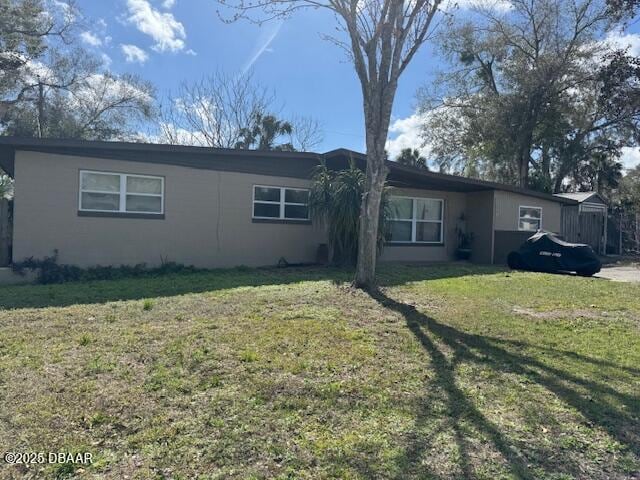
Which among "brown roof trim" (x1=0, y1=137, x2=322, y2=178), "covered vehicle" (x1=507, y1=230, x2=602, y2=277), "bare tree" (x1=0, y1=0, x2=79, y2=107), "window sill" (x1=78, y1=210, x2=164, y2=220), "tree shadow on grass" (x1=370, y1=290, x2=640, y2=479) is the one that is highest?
"bare tree" (x1=0, y1=0, x2=79, y2=107)

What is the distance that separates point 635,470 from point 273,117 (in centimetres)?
2287

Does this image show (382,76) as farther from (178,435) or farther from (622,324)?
(178,435)

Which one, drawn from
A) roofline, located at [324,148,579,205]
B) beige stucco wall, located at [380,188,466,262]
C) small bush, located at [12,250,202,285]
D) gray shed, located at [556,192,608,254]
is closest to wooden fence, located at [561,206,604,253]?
gray shed, located at [556,192,608,254]

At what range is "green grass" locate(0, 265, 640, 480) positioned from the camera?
2.67 m

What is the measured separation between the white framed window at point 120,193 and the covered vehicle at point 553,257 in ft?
32.5

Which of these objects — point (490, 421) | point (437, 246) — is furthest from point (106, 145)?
point (437, 246)

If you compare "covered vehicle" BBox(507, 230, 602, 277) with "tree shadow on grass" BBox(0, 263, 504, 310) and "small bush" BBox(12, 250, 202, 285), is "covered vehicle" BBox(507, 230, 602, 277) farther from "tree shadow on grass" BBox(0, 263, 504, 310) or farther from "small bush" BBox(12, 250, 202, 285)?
"small bush" BBox(12, 250, 202, 285)

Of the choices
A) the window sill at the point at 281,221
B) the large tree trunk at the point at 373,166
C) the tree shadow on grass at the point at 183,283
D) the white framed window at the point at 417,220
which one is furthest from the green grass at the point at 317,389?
the white framed window at the point at 417,220

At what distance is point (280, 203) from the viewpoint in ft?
39.9

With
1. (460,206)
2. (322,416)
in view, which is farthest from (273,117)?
(322,416)

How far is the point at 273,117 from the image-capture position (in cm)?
2377

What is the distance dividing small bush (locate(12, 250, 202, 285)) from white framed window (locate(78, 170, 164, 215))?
4.07 feet

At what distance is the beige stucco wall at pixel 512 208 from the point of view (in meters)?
14.9

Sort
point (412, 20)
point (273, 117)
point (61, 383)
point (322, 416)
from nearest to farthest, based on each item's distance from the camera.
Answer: point (322, 416)
point (61, 383)
point (412, 20)
point (273, 117)
